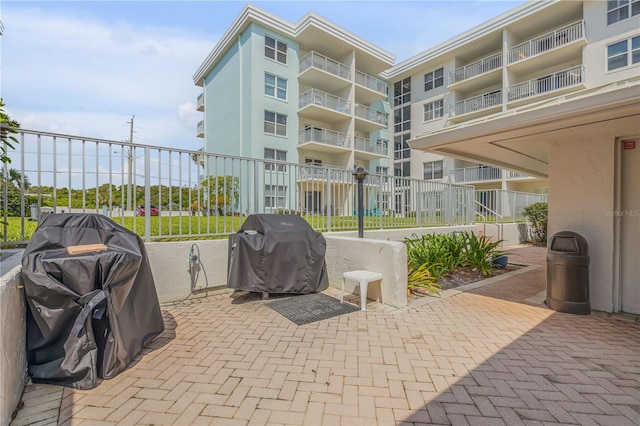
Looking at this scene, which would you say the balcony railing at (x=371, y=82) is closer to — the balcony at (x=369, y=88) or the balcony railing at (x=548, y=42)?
the balcony at (x=369, y=88)

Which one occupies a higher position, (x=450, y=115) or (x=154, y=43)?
(x=450, y=115)

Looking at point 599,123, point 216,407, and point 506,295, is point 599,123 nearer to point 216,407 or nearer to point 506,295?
point 506,295

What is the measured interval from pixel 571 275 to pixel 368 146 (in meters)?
22.0

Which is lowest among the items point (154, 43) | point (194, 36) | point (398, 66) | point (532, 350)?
point (532, 350)

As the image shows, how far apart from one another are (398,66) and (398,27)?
23.7 meters

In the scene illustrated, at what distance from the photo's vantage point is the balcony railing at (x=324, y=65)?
21453 mm

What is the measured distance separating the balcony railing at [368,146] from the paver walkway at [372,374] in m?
21.4

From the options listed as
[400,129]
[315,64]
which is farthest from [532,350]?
[400,129]

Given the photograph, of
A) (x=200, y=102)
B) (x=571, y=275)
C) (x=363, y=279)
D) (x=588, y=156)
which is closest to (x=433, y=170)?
(x=200, y=102)

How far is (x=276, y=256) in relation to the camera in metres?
4.71

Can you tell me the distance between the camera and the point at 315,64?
70.9 ft

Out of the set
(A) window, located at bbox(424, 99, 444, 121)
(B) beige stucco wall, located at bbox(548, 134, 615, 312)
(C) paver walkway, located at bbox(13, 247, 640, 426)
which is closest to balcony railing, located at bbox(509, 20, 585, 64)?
(A) window, located at bbox(424, 99, 444, 121)

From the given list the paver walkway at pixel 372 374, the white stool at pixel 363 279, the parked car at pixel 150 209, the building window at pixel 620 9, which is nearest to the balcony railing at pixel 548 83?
the building window at pixel 620 9

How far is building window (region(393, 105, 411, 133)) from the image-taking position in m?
28.4
